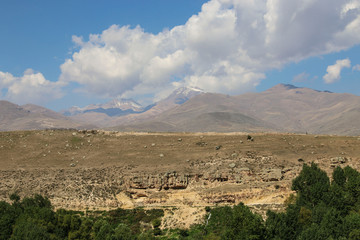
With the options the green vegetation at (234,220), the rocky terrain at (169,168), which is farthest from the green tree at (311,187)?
the rocky terrain at (169,168)

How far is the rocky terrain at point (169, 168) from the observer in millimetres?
53375

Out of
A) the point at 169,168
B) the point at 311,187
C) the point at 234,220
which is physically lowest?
the point at 234,220

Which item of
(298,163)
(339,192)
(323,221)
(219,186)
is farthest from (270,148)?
(323,221)

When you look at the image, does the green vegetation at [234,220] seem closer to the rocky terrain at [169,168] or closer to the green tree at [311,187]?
the green tree at [311,187]

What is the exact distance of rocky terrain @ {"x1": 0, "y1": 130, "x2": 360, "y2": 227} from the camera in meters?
53.4


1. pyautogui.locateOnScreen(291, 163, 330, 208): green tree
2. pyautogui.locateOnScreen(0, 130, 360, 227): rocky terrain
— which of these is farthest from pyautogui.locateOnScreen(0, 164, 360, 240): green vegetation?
pyautogui.locateOnScreen(0, 130, 360, 227): rocky terrain

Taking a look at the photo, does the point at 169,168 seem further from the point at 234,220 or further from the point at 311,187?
the point at 234,220

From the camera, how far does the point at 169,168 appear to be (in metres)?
62.1

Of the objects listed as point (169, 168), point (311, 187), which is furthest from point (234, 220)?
point (169, 168)

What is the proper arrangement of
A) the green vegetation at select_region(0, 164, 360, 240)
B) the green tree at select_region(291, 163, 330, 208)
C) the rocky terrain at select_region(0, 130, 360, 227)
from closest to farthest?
the green vegetation at select_region(0, 164, 360, 240) → the green tree at select_region(291, 163, 330, 208) → the rocky terrain at select_region(0, 130, 360, 227)

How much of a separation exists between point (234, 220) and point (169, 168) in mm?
29903

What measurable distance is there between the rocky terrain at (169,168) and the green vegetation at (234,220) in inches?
158

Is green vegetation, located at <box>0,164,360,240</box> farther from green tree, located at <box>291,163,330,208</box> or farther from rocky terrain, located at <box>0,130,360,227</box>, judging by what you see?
rocky terrain, located at <box>0,130,360,227</box>

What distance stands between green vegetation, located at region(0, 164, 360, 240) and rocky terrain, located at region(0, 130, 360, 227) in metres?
4.01
